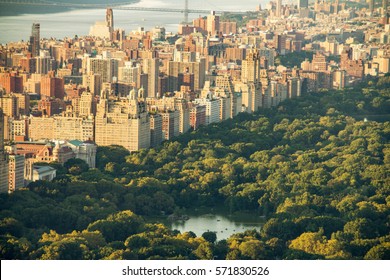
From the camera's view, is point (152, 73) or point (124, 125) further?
point (152, 73)

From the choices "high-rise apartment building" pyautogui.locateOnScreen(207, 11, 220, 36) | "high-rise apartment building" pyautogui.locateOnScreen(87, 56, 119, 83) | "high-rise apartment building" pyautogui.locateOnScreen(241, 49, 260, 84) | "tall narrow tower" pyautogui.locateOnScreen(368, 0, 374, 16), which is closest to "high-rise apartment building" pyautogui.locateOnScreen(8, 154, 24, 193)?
"high-rise apartment building" pyautogui.locateOnScreen(87, 56, 119, 83)

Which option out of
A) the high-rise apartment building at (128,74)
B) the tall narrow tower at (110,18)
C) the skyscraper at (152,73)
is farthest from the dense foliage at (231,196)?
the tall narrow tower at (110,18)


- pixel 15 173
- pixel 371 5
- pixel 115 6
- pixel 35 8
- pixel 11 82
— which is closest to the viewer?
pixel 15 173

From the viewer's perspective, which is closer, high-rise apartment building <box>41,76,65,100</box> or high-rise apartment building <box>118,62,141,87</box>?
high-rise apartment building <box>41,76,65,100</box>

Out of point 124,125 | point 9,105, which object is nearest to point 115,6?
point 9,105

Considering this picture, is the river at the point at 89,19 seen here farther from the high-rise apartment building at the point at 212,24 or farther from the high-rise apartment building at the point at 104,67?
the high-rise apartment building at the point at 104,67

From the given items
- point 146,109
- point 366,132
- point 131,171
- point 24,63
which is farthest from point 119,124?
point 24,63

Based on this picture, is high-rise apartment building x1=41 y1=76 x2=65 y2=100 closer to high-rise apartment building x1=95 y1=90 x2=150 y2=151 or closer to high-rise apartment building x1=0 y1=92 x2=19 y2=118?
high-rise apartment building x1=0 y1=92 x2=19 y2=118

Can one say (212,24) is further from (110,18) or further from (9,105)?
(9,105)
